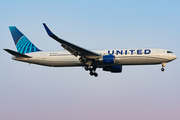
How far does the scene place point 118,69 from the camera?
45.8 metres

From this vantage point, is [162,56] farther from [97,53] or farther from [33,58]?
[33,58]

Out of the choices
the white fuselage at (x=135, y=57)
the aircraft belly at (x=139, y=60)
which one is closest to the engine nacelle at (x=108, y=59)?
the white fuselage at (x=135, y=57)

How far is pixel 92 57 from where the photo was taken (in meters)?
41.2

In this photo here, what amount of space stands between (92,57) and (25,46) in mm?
12431

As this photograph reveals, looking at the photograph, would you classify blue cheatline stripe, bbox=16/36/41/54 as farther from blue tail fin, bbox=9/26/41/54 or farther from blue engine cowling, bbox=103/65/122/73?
blue engine cowling, bbox=103/65/122/73

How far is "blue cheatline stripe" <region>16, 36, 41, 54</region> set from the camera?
46.2m

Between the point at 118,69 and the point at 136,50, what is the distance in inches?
233

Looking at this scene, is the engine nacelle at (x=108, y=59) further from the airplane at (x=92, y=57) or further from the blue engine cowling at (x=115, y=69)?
the blue engine cowling at (x=115, y=69)

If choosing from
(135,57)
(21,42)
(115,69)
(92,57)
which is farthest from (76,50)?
(21,42)

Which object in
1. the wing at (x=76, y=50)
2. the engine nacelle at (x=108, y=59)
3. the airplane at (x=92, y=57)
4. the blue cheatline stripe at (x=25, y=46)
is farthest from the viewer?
the blue cheatline stripe at (x=25, y=46)

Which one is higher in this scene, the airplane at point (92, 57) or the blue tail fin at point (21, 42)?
the blue tail fin at point (21, 42)

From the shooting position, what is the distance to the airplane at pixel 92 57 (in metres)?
40.4

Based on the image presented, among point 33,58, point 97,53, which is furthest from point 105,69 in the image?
point 33,58

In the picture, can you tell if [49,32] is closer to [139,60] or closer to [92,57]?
[92,57]
